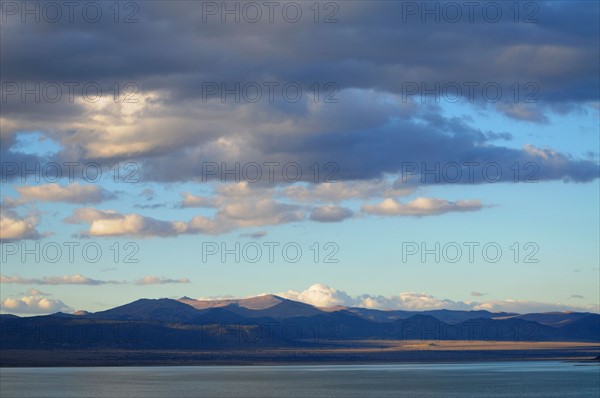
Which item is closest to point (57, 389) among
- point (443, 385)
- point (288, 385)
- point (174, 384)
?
point (174, 384)

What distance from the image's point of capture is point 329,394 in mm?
165375

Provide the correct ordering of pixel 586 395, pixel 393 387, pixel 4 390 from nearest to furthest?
pixel 586 395 < pixel 4 390 < pixel 393 387

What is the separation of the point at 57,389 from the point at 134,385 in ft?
66.5

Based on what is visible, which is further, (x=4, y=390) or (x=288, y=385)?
(x=288, y=385)

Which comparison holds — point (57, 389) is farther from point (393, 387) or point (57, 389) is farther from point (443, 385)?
point (443, 385)

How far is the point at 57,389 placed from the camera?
181 m

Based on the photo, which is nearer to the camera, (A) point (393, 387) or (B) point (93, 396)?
(B) point (93, 396)

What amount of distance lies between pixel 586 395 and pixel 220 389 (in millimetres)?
66387

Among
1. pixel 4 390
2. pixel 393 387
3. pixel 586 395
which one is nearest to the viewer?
pixel 586 395

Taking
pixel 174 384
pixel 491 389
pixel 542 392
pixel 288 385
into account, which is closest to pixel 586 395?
pixel 542 392

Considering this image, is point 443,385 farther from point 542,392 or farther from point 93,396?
point 93,396

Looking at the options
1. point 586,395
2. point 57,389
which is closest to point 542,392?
point 586,395

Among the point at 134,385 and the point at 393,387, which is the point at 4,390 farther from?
the point at 393,387

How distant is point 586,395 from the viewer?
528 feet
